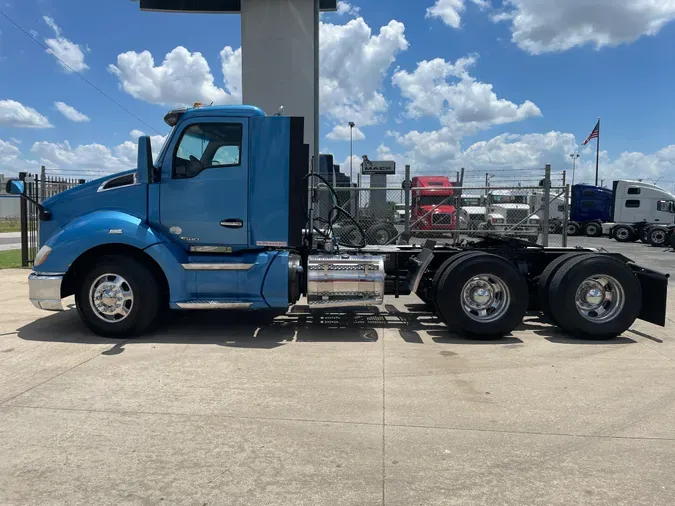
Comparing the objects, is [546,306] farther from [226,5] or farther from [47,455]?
[226,5]

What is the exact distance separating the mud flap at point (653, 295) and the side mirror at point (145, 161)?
A: 656 cm

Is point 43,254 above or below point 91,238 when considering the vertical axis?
below

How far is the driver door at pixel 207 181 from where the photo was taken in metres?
6.33

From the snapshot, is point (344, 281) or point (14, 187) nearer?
point (14, 187)

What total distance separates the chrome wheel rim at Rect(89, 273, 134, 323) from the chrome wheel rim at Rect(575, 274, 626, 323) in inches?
226

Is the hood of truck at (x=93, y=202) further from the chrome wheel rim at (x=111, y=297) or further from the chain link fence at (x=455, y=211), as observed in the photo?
the chain link fence at (x=455, y=211)

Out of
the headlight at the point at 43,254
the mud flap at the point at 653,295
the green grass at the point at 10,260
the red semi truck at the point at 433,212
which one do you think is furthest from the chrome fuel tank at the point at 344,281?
the green grass at the point at 10,260

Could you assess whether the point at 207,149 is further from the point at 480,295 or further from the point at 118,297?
the point at 480,295

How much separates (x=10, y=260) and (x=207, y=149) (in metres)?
11.0

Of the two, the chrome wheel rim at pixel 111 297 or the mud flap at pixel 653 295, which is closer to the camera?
the chrome wheel rim at pixel 111 297

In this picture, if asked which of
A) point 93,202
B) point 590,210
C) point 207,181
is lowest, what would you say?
point 93,202

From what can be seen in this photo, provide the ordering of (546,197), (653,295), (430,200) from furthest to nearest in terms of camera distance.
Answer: (430,200) → (546,197) → (653,295)

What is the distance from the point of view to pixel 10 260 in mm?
14195

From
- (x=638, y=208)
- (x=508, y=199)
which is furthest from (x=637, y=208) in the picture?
(x=508, y=199)
